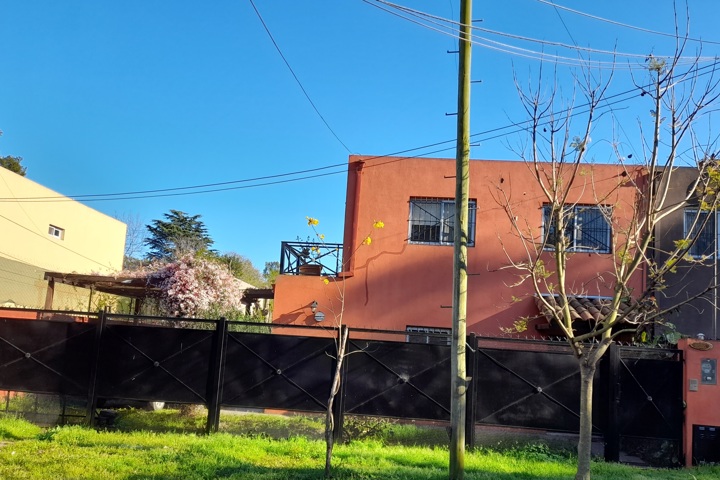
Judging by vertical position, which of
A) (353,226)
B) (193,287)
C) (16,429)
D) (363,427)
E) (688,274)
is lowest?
(16,429)

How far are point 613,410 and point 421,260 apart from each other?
5.82 m

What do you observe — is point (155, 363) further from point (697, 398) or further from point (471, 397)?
point (697, 398)

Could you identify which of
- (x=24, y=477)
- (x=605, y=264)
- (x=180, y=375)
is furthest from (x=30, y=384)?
(x=605, y=264)

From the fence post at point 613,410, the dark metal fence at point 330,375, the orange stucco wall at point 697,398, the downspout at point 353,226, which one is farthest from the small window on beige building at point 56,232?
the orange stucco wall at point 697,398

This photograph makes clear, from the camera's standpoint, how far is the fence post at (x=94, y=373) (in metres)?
9.07

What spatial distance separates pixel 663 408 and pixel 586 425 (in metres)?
A: 3.83

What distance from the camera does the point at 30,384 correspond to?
30.4 feet

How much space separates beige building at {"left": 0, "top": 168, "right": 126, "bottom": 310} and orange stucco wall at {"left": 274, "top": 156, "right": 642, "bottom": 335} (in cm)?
994

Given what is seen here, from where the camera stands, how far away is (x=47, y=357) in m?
9.28

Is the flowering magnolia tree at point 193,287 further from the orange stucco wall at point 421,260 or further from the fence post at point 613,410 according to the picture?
the fence post at point 613,410

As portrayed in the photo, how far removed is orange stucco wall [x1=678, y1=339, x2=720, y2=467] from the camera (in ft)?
27.6

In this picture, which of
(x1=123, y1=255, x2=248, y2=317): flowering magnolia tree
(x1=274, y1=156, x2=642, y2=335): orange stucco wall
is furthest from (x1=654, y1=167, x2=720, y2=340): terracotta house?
(x1=123, y1=255, x2=248, y2=317): flowering magnolia tree

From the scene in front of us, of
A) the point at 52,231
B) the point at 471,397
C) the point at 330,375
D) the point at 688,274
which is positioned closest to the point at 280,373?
the point at 330,375

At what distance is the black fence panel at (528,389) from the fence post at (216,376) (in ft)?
12.5
